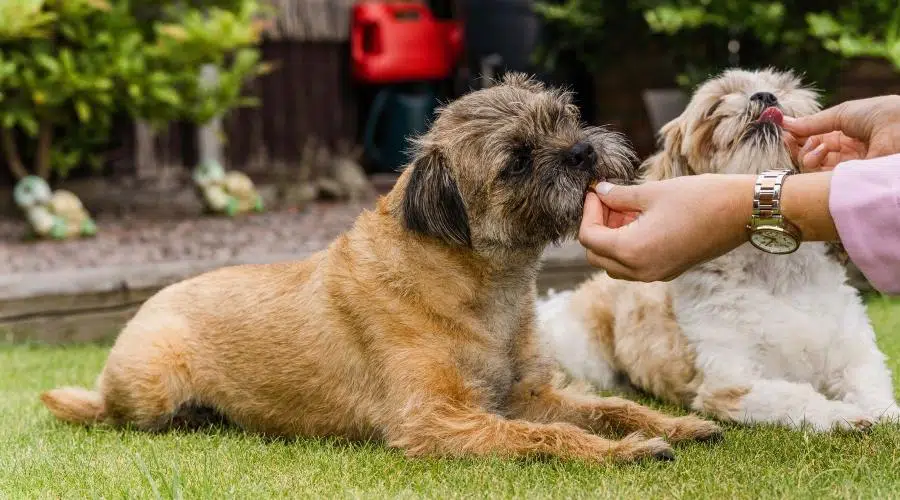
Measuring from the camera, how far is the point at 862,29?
25.1ft

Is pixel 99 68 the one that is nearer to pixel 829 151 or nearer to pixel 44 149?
pixel 44 149

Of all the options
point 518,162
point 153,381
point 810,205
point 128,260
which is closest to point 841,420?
point 810,205

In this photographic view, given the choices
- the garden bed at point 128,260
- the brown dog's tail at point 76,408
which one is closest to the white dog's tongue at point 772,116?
the garden bed at point 128,260

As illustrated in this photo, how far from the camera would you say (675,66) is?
30.3 feet

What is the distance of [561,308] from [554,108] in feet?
6.03

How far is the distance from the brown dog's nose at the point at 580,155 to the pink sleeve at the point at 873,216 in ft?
2.77

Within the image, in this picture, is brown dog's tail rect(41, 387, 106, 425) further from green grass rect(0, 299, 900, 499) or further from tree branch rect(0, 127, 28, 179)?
tree branch rect(0, 127, 28, 179)

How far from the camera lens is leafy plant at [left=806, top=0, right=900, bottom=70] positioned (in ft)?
23.5

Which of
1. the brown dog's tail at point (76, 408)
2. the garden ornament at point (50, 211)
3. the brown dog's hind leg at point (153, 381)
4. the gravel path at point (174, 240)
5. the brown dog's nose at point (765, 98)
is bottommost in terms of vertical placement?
the gravel path at point (174, 240)

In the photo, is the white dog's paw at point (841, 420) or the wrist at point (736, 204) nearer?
the wrist at point (736, 204)

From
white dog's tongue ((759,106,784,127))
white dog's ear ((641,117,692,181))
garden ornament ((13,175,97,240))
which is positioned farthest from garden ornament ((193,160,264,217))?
white dog's tongue ((759,106,784,127))

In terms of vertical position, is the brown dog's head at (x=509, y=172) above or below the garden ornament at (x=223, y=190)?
above

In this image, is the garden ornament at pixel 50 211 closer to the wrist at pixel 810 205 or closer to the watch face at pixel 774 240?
the watch face at pixel 774 240

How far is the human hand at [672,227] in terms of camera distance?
302cm
